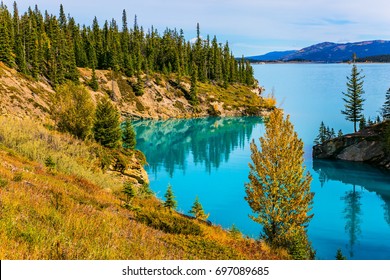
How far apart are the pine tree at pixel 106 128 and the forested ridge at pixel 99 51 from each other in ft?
200

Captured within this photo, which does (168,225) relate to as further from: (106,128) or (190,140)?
(190,140)

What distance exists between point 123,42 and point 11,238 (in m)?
143

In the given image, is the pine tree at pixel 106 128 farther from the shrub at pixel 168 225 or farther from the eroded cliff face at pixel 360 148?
the eroded cliff face at pixel 360 148

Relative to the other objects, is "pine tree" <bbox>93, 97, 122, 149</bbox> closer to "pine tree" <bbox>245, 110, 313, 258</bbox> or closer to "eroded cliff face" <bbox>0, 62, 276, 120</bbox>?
"pine tree" <bbox>245, 110, 313, 258</bbox>

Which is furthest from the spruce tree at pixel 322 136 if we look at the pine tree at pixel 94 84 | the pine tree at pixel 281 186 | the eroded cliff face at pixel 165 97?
the pine tree at pixel 94 84

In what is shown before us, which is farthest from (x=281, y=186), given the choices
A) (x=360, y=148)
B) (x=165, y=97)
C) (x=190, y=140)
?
(x=165, y=97)

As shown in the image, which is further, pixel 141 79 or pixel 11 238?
pixel 141 79

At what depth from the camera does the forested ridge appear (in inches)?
3924

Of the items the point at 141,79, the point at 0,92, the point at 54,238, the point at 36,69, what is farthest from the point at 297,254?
the point at 141,79

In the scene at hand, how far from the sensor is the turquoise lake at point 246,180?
33875mm

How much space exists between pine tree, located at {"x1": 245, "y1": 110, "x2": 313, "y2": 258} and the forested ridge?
8593 cm

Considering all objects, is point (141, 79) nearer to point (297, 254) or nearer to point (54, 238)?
point (297, 254)

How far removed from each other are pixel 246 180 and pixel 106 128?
74.4 feet
